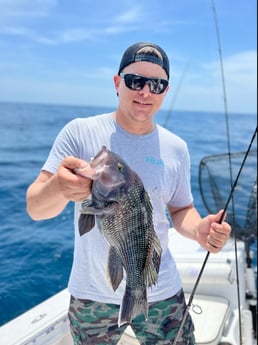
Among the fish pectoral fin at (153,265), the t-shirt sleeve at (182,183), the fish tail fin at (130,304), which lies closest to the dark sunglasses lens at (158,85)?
the t-shirt sleeve at (182,183)

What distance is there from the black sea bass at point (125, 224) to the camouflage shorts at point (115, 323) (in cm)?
33

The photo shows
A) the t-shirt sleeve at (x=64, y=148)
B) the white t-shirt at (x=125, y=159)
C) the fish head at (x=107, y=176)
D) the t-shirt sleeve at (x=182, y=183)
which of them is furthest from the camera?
the t-shirt sleeve at (x=182, y=183)

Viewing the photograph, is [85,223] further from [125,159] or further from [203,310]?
[203,310]

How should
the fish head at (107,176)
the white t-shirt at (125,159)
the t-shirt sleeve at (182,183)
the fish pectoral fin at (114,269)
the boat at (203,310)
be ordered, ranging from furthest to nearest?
the boat at (203,310) → the t-shirt sleeve at (182,183) → the white t-shirt at (125,159) → the fish pectoral fin at (114,269) → the fish head at (107,176)

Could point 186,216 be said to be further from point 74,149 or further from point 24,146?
point 24,146

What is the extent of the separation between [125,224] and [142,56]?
867 millimetres

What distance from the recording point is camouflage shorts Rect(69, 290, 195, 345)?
1.96 meters

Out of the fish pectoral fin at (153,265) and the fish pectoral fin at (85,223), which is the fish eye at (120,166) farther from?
the fish pectoral fin at (153,265)

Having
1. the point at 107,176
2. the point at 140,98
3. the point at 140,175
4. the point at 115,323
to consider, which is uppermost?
the point at 140,98

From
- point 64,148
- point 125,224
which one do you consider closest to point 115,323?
point 125,224

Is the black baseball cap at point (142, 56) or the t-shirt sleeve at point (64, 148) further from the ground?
the black baseball cap at point (142, 56)

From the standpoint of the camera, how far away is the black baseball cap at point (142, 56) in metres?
1.87

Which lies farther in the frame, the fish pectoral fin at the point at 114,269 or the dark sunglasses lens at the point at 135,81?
the dark sunglasses lens at the point at 135,81

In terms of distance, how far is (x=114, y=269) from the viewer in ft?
5.35
